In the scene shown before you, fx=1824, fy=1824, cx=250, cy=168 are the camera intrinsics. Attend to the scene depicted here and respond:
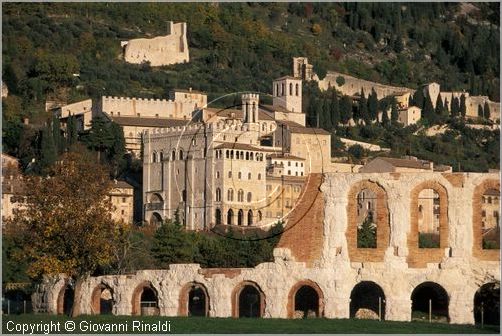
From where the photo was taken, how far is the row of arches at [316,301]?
152ft

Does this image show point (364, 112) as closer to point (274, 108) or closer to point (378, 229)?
point (274, 108)

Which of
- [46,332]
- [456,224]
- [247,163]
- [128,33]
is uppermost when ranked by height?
[128,33]

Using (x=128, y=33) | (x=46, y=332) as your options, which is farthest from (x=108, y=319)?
(x=128, y=33)

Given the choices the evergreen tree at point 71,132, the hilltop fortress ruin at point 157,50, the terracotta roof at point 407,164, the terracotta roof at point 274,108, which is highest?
the hilltop fortress ruin at point 157,50

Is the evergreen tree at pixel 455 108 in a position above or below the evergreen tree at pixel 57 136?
above

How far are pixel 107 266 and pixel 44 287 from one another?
15.1 ft

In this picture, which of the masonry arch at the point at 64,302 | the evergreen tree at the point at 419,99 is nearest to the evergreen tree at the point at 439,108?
the evergreen tree at the point at 419,99

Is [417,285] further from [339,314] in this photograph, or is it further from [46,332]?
[46,332]

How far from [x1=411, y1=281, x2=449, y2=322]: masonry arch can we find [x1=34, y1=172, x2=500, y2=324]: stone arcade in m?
0.04

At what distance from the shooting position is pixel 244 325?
4256cm

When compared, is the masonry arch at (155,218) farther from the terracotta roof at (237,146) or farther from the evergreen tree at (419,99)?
the evergreen tree at (419,99)

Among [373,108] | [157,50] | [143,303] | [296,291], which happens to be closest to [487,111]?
[373,108]

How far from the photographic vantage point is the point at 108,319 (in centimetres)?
4478

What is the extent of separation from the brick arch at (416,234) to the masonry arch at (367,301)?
123 cm
